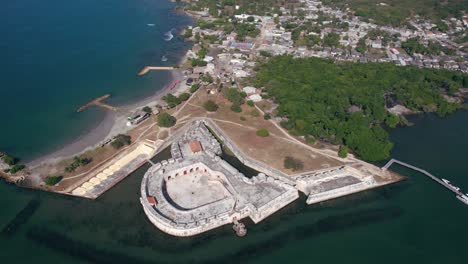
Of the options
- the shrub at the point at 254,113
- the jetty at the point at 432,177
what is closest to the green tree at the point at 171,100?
the shrub at the point at 254,113

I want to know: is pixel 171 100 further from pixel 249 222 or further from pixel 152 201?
pixel 249 222

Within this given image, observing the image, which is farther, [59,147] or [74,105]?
[74,105]

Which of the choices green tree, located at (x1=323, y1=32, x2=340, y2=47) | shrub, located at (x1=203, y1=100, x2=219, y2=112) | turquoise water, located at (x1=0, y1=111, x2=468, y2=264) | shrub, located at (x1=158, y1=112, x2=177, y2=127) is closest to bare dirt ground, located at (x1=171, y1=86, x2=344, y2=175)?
shrub, located at (x1=203, y1=100, x2=219, y2=112)

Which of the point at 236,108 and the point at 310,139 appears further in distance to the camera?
the point at 236,108

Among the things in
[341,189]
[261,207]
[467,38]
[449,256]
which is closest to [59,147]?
[261,207]

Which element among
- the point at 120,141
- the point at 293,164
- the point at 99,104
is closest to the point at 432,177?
the point at 293,164

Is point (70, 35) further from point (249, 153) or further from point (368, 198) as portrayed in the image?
point (368, 198)
